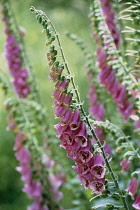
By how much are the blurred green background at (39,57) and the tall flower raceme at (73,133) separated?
223 cm

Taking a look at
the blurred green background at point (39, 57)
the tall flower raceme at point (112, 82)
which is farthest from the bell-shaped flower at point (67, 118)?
the blurred green background at point (39, 57)

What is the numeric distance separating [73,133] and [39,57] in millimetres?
4859

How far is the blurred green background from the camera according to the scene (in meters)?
3.44

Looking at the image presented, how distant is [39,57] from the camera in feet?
19.0

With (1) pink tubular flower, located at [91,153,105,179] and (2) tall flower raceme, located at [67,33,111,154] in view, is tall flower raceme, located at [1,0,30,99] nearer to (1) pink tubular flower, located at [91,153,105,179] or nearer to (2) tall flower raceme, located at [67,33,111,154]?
(2) tall flower raceme, located at [67,33,111,154]

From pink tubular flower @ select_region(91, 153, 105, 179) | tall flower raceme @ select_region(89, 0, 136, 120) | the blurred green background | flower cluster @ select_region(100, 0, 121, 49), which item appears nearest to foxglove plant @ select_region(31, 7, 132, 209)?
pink tubular flower @ select_region(91, 153, 105, 179)

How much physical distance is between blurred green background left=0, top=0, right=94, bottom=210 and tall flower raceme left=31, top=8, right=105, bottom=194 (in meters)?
2.23

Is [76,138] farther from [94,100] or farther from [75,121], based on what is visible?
[94,100]

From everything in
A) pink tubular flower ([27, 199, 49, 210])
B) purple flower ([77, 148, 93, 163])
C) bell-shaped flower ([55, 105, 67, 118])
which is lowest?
pink tubular flower ([27, 199, 49, 210])

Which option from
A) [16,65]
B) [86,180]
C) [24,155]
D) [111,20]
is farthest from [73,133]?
[16,65]

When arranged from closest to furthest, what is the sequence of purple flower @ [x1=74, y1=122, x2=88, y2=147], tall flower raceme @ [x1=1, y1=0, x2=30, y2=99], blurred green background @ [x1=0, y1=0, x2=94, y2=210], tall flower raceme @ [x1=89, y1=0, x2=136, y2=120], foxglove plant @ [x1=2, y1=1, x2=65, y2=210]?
purple flower @ [x1=74, y1=122, x2=88, y2=147] → tall flower raceme @ [x1=89, y1=0, x2=136, y2=120] → foxglove plant @ [x1=2, y1=1, x2=65, y2=210] → tall flower raceme @ [x1=1, y1=0, x2=30, y2=99] → blurred green background @ [x1=0, y1=0, x2=94, y2=210]

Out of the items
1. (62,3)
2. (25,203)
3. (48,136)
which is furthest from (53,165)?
(62,3)

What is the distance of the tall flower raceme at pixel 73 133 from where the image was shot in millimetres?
996

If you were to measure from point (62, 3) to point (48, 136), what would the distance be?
15.7 ft
